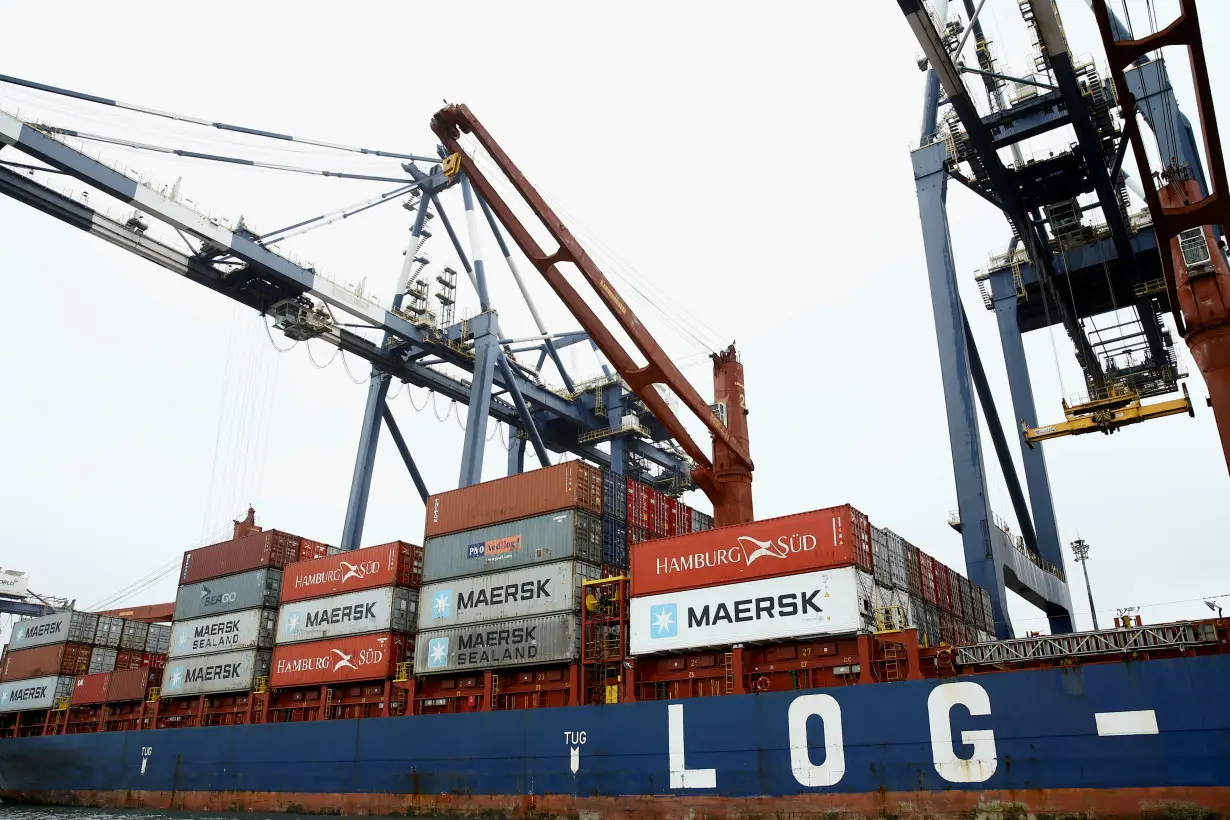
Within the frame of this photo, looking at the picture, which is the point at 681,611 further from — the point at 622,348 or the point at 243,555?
the point at 243,555

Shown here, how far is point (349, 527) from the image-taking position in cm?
4438

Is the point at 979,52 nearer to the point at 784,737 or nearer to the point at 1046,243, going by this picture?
the point at 1046,243

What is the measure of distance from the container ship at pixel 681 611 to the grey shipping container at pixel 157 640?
690mm

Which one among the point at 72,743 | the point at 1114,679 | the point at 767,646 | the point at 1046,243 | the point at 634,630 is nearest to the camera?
the point at 1114,679

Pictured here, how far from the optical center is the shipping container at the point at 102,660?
4601 centimetres

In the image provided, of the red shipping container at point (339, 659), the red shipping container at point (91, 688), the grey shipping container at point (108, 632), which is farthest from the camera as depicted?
the grey shipping container at point (108, 632)

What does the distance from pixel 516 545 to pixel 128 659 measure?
1234 inches

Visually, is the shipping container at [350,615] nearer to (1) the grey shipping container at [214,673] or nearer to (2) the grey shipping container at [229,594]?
(1) the grey shipping container at [214,673]

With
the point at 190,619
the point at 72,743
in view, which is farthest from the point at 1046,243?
the point at 72,743

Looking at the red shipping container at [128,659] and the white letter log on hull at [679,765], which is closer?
the white letter log on hull at [679,765]

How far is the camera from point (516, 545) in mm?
29438

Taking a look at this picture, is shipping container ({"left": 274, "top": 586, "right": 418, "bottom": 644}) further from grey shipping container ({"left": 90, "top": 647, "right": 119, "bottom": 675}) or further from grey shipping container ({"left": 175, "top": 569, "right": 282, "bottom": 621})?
grey shipping container ({"left": 90, "top": 647, "right": 119, "bottom": 675})

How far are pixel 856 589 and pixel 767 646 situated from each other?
A: 3.32 metres

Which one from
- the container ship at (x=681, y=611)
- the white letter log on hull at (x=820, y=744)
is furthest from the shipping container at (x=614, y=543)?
the white letter log on hull at (x=820, y=744)
